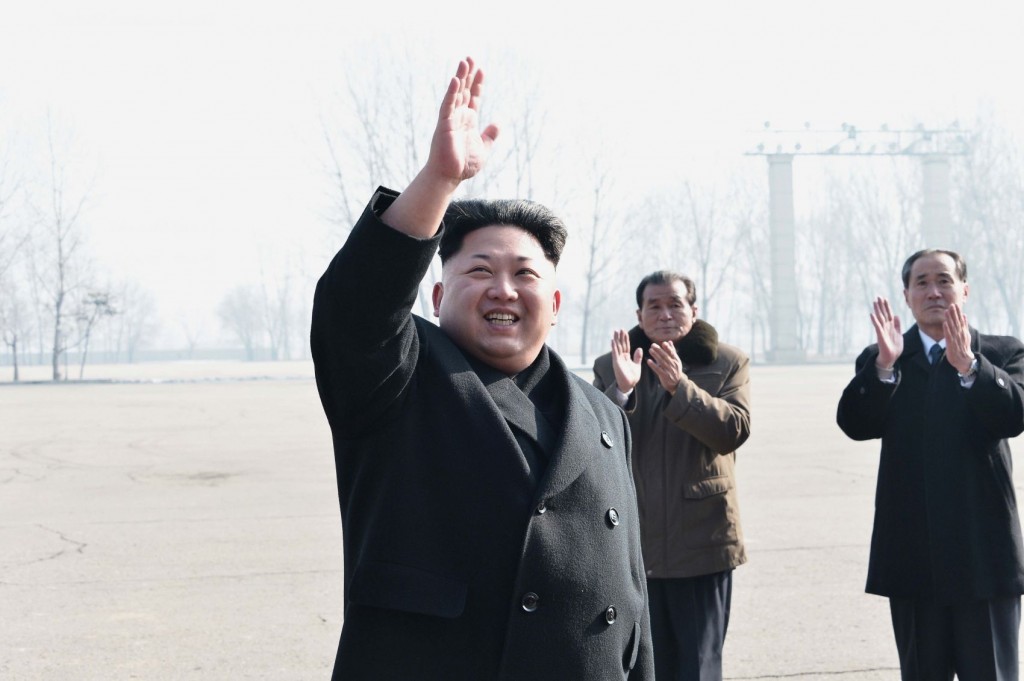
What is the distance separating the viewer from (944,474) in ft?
12.9

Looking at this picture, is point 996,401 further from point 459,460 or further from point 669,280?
point 459,460

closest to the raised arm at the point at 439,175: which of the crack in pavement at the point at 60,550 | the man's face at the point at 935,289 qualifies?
the man's face at the point at 935,289

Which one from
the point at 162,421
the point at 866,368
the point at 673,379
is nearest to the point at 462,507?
the point at 673,379

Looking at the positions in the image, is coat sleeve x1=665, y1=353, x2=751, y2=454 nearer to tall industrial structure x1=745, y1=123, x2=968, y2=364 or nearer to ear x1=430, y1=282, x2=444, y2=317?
ear x1=430, y1=282, x2=444, y2=317

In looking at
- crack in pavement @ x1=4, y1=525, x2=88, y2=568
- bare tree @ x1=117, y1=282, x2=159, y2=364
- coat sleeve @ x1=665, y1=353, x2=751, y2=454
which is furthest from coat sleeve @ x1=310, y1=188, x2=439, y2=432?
bare tree @ x1=117, y1=282, x2=159, y2=364

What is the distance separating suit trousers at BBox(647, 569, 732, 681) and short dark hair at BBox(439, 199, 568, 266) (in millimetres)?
2298

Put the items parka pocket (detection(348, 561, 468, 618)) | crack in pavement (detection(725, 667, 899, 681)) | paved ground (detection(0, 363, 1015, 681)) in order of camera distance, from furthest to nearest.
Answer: paved ground (detection(0, 363, 1015, 681)), crack in pavement (detection(725, 667, 899, 681)), parka pocket (detection(348, 561, 468, 618))

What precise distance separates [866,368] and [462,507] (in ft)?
8.33

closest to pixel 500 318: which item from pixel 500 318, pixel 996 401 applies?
pixel 500 318

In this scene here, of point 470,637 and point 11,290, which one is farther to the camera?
point 11,290

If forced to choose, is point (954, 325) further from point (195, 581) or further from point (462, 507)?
point (195, 581)

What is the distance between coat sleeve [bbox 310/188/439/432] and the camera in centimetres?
184

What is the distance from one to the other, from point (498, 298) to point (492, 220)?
0.61 ft

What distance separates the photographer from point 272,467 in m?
12.3
